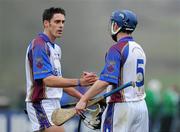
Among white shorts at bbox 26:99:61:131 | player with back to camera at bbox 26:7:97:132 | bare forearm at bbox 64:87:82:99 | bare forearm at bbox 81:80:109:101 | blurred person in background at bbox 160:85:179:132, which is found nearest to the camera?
bare forearm at bbox 81:80:109:101

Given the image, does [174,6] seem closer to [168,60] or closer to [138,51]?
[168,60]

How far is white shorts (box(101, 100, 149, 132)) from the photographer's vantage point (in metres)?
10.5

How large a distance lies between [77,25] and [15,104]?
299cm

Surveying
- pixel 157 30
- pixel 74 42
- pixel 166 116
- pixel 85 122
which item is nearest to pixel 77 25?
pixel 74 42

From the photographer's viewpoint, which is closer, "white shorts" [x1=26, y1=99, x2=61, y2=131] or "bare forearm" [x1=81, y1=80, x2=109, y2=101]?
"bare forearm" [x1=81, y1=80, x2=109, y2=101]

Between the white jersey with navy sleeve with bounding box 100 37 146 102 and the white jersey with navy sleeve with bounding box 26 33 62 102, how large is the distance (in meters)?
0.98

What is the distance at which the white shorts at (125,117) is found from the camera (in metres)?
10.5

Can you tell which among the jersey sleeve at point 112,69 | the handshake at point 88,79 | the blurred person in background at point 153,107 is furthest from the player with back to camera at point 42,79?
the blurred person in background at point 153,107

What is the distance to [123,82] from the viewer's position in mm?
10406

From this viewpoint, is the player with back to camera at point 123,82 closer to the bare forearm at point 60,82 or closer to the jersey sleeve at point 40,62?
the bare forearm at point 60,82

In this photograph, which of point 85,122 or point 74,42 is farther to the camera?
point 74,42

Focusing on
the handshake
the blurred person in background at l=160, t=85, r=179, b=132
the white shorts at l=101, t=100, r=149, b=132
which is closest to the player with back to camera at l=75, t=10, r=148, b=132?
the white shorts at l=101, t=100, r=149, b=132

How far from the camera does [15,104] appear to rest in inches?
938

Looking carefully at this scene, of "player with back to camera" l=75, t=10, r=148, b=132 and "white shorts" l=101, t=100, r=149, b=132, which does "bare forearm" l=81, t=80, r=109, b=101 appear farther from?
"white shorts" l=101, t=100, r=149, b=132
